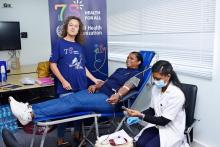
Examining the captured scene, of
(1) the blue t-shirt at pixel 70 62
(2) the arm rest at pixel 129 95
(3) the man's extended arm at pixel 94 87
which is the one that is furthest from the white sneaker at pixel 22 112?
(2) the arm rest at pixel 129 95

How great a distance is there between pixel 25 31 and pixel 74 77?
105 inches

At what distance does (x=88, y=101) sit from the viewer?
2.52 m

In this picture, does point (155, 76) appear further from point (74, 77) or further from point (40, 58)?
point (40, 58)

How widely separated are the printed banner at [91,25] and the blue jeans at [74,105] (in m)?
0.95

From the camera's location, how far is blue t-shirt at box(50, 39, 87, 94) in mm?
2782

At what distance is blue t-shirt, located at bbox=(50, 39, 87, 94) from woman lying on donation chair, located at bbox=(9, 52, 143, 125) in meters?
0.19

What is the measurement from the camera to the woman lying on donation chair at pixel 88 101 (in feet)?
7.70

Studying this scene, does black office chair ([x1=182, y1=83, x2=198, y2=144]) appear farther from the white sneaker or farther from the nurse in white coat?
the white sneaker

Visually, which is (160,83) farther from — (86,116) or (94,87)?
(94,87)


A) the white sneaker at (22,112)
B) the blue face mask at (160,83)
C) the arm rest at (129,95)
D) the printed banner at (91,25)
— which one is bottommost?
the white sneaker at (22,112)

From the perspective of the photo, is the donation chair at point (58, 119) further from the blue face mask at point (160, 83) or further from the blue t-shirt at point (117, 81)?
the blue face mask at point (160, 83)

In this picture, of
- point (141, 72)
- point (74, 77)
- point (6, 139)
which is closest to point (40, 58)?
point (74, 77)

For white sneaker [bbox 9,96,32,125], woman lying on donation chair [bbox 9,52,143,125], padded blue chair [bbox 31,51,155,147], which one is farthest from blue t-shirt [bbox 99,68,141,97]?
white sneaker [bbox 9,96,32,125]

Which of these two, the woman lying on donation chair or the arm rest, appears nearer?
the woman lying on donation chair
